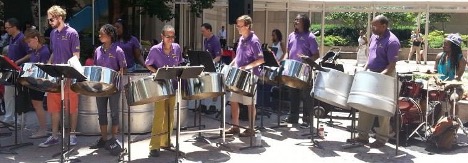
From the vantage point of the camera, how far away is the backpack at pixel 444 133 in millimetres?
5402

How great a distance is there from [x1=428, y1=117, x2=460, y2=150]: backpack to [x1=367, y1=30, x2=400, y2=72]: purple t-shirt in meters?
0.79

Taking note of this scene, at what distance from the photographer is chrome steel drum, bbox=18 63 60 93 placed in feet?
15.6

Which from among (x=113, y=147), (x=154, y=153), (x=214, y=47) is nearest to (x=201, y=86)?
(x=154, y=153)

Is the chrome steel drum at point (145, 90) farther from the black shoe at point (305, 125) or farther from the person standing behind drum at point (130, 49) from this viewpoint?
the black shoe at point (305, 125)

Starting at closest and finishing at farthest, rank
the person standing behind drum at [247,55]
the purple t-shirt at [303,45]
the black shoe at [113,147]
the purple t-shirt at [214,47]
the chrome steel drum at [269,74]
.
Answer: the black shoe at [113,147], the person standing behind drum at [247,55], the chrome steel drum at [269,74], the purple t-shirt at [303,45], the purple t-shirt at [214,47]

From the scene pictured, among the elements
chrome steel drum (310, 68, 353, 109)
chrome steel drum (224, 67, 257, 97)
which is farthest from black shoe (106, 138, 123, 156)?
chrome steel drum (310, 68, 353, 109)

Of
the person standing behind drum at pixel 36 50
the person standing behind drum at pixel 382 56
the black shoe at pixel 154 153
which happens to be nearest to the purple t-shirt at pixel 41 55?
the person standing behind drum at pixel 36 50

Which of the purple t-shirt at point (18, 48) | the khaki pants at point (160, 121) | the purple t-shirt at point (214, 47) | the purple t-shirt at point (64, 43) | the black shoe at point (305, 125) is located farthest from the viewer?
the purple t-shirt at point (214, 47)

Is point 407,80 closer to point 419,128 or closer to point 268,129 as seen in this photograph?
point 419,128

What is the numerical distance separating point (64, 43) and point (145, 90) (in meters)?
1.17

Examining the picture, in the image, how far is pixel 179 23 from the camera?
1421 cm

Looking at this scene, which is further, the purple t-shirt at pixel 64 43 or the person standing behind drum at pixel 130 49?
the person standing behind drum at pixel 130 49

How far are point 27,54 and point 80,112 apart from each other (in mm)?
833

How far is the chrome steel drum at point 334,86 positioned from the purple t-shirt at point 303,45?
1060 mm
